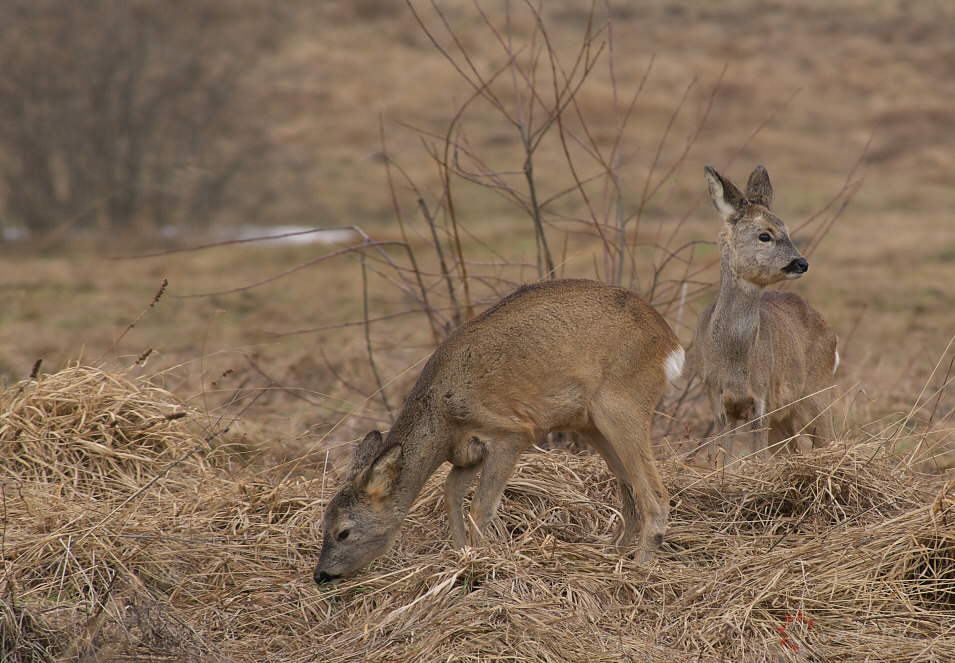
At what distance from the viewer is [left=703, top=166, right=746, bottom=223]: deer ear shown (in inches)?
230

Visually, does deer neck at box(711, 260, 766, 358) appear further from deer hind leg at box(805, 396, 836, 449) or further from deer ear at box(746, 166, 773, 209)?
deer hind leg at box(805, 396, 836, 449)

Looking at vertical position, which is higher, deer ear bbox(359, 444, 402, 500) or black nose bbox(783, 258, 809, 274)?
black nose bbox(783, 258, 809, 274)

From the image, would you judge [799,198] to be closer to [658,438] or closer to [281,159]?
[281,159]

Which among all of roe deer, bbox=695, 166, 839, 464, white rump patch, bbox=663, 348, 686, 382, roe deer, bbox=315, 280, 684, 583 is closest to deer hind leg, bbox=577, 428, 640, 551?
roe deer, bbox=315, 280, 684, 583

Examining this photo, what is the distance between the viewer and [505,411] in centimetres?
483

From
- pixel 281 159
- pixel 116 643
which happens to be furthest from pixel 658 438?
pixel 281 159

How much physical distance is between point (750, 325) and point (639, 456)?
133 cm

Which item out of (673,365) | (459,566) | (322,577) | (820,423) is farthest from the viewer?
(820,423)

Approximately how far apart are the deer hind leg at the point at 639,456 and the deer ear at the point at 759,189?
5.25 feet

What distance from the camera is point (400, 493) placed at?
4.89 meters

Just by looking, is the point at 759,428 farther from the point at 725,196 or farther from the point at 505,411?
the point at 505,411

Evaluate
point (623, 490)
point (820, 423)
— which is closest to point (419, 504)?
point (623, 490)

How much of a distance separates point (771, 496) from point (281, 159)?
17.1 metres

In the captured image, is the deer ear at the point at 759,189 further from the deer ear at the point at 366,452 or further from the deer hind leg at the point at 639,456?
the deer ear at the point at 366,452
